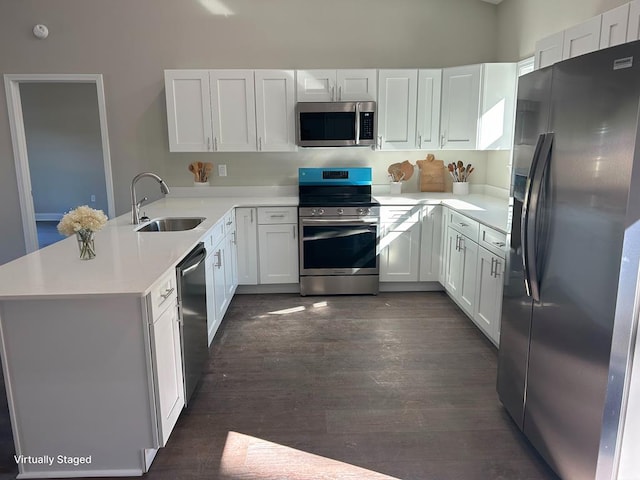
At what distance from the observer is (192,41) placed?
4.62 meters

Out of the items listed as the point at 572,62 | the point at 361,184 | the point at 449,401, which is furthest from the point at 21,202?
the point at 572,62

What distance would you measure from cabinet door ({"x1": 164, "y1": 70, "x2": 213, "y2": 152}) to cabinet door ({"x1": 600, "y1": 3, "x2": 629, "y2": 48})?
321cm

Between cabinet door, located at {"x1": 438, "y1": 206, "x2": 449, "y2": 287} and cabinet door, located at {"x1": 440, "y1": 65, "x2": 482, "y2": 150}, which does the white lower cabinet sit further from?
→ cabinet door, located at {"x1": 440, "y1": 65, "x2": 482, "y2": 150}

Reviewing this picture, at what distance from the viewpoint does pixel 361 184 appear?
15.7 feet

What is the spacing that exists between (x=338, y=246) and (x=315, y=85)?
60.8 inches

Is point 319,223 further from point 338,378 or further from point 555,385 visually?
point 555,385

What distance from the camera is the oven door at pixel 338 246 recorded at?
14.3ft

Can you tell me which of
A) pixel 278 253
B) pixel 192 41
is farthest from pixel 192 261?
pixel 192 41

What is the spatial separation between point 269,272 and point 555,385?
295 centimetres

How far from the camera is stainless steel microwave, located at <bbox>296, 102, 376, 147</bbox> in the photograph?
4348mm

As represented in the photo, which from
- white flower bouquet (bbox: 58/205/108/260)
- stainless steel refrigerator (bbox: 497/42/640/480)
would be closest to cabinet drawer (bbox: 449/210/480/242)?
stainless steel refrigerator (bbox: 497/42/640/480)

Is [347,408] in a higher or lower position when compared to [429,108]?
lower

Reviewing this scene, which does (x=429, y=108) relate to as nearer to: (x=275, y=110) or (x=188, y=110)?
(x=275, y=110)

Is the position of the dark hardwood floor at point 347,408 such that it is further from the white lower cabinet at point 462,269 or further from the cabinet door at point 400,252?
the cabinet door at point 400,252
